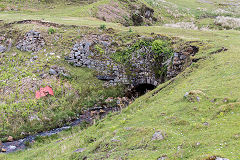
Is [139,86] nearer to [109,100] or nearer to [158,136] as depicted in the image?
[109,100]

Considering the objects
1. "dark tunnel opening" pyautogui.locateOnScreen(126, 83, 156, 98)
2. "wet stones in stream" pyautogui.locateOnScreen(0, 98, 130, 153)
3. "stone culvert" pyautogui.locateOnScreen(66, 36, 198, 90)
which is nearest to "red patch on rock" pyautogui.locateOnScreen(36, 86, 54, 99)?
"wet stones in stream" pyautogui.locateOnScreen(0, 98, 130, 153)

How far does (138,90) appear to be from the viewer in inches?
1235

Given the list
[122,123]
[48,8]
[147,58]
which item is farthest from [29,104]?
[48,8]

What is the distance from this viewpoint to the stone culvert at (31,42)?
103 ft

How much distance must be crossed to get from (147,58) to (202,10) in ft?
174

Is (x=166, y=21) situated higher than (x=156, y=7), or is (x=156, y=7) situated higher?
(x=156, y=7)

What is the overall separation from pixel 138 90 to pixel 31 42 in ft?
58.3

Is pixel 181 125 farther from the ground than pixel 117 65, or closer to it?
farther from the ground

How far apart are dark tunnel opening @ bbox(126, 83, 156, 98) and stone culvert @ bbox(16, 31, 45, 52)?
15.1 m

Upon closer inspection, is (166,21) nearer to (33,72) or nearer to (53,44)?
(53,44)

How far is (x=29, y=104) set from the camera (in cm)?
2489

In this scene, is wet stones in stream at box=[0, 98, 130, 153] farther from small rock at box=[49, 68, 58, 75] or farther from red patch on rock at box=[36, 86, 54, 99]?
small rock at box=[49, 68, 58, 75]

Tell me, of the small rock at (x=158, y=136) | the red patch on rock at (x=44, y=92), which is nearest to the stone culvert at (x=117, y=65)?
A: the red patch on rock at (x=44, y=92)

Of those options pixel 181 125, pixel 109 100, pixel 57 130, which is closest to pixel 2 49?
pixel 57 130
